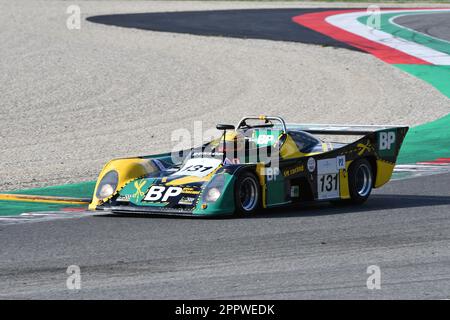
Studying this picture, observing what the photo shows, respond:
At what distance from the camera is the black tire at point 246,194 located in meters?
11.3

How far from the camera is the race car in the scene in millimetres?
11312

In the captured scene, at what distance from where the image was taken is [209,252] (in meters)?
9.54

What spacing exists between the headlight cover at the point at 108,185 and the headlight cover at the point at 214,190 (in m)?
1.14

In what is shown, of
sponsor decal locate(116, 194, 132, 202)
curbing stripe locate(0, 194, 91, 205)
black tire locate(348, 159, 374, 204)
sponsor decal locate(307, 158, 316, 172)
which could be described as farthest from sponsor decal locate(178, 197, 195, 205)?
black tire locate(348, 159, 374, 204)

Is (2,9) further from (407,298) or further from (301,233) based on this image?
(407,298)

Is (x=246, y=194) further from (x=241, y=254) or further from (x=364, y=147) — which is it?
(x=241, y=254)

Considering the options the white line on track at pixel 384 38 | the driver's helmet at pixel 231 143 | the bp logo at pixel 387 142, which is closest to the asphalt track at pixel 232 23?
the white line on track at pixel 384 38

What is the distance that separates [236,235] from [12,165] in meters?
6.51

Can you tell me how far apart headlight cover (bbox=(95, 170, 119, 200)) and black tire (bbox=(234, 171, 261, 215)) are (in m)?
1.43

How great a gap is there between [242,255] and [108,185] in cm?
292

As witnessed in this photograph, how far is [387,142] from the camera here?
42.9 feet

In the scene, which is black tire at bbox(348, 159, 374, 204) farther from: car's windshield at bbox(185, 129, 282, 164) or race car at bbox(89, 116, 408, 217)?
car's windshield at bbox(185, 129, 282, 164)

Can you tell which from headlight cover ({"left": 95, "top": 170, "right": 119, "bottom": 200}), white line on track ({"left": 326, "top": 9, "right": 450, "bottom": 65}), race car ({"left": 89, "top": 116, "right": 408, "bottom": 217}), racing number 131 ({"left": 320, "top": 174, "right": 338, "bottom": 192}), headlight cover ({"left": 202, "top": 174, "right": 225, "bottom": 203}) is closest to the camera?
headlight cover ({"left": 202, "top": 174, "right": 225, "bottom": 203})
